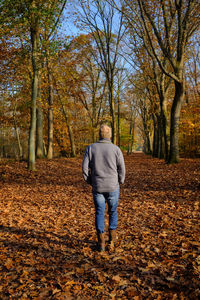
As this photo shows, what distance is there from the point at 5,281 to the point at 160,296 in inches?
94.0

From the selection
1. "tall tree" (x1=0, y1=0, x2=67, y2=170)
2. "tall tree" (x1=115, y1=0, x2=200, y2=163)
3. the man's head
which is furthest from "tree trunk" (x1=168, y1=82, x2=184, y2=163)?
the man's head

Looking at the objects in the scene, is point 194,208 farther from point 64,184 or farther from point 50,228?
point 64,184

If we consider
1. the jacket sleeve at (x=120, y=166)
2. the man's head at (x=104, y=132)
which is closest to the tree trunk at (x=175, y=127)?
the jacket sleeve at (x=120, y=166)

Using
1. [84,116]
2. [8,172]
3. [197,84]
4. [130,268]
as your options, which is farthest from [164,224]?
[84,116]

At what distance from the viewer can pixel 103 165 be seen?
4.26 metres

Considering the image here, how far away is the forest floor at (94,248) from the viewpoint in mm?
3303

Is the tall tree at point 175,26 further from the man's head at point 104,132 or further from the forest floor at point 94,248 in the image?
the man's head at point 104,132

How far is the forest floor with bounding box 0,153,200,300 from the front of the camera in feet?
10.8

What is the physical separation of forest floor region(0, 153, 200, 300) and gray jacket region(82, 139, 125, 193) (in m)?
1.38

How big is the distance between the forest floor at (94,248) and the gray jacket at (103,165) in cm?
138

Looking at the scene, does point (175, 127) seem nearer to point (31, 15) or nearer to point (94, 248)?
point (31, 15)

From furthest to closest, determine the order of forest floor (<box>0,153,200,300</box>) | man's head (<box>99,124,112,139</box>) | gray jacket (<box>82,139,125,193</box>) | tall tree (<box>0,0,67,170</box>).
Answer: tall tree (<box>0,0,67,170</box>) → man's head (<box>99,124,112,139</box>) → gray jacket (<box>82,139,125,193</box>) → forest floor (<box>0,153,200,300</box>)

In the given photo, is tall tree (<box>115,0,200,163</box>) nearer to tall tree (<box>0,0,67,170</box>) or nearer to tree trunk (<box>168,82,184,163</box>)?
tree trunk (<box>168,82,184,163</box>)

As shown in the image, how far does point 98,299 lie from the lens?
121 inches
